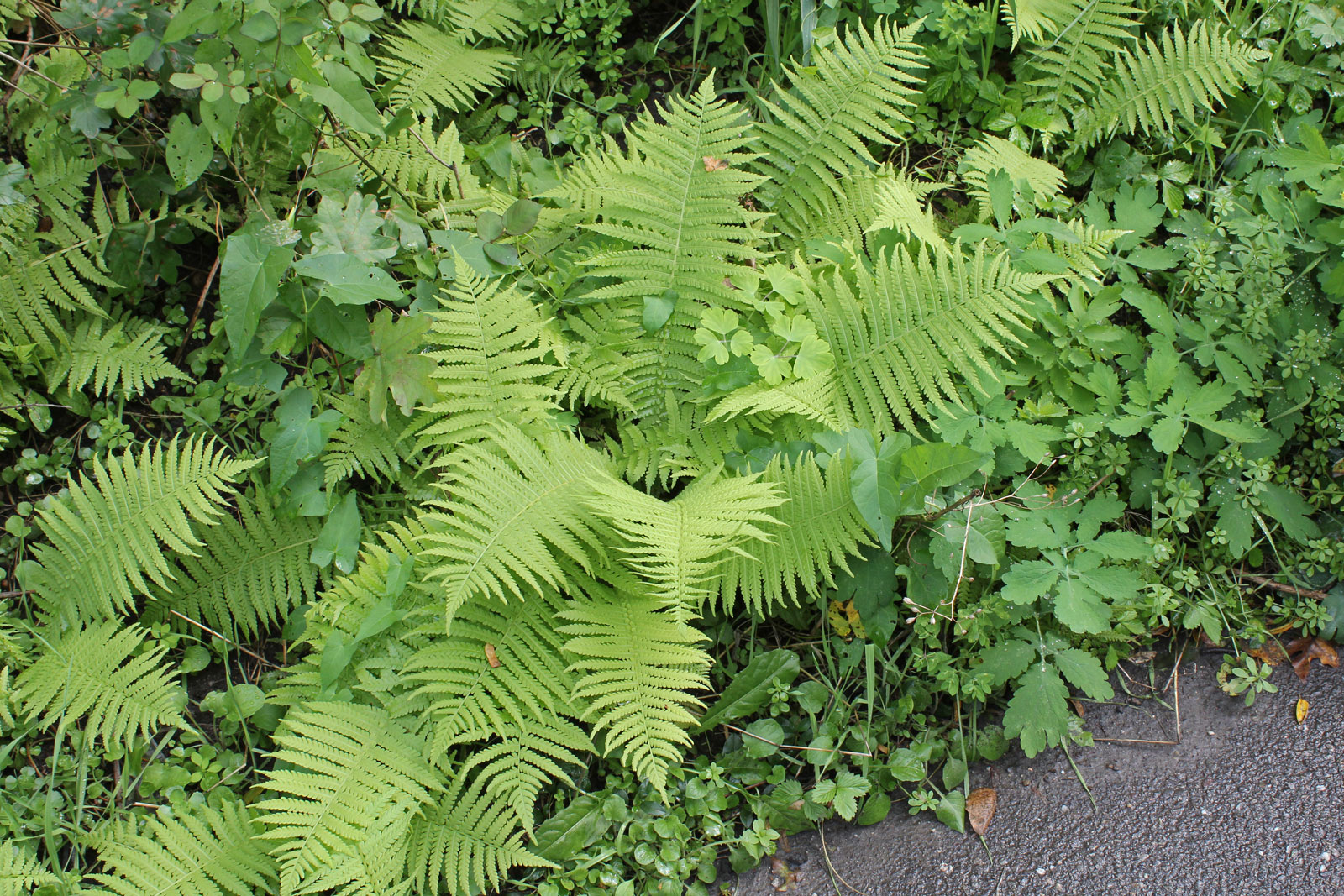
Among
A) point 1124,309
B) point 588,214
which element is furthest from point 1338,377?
point 588,214

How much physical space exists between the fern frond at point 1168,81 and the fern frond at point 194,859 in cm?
317

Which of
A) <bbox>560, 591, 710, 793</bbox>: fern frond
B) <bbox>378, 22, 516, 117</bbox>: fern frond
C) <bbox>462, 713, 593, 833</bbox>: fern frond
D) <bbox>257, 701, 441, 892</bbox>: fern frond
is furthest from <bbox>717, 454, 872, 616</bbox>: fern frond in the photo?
<bbox>378, 22, 516, 117</bbox>: fern frond

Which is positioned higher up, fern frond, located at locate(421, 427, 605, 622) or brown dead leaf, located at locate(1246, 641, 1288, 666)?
fern frond, located at locate(421, 427, 605, 622)

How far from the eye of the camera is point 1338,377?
2.29m

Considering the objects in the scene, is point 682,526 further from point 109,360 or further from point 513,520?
point 109,360

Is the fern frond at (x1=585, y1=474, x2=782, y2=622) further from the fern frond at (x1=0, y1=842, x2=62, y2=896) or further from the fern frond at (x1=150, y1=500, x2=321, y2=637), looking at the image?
the fern frond at (x1=0, y1=842, x2=62, y2=896)

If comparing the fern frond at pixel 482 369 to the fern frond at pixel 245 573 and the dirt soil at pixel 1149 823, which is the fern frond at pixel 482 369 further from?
the dirt soil at pixel 1149 823

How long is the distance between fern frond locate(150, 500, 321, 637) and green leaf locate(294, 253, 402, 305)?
660 mm

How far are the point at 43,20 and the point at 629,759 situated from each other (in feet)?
9.48

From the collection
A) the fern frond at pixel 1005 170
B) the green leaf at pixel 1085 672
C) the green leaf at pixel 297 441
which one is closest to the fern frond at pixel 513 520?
the green leaf at pixel 297 441

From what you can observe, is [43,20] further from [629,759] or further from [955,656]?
[955,656]

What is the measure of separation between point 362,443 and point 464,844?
3.55 feet

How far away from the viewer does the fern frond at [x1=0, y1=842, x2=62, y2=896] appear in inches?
72.2

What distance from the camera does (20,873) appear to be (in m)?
1.86
